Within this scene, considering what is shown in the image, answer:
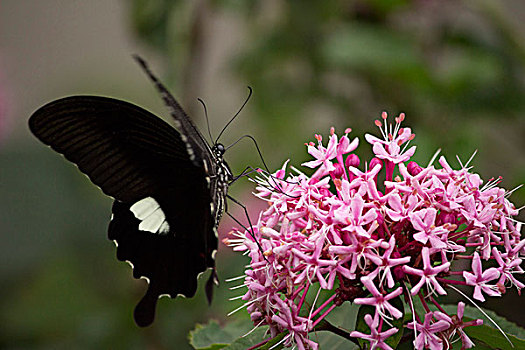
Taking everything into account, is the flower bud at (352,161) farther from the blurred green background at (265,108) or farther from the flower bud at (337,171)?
the blurred green background at (265,108)

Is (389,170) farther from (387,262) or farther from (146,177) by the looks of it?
(146,177)

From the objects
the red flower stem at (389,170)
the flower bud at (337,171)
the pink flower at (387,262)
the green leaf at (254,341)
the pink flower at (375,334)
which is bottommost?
the pink flower at (375,334)

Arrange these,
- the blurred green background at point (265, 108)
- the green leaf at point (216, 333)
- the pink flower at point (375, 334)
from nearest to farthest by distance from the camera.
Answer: the pink flower at point (375, 334)
the green leaf at point (216, 333)
the blurred green background at point (265, 108)

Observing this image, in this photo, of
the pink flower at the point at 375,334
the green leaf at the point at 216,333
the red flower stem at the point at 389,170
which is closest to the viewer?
the pink flower at the point at 375,334

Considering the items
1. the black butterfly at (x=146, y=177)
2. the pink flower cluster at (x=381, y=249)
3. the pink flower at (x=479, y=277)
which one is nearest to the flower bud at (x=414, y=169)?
the pink flower cluster at (x=381, y=249)

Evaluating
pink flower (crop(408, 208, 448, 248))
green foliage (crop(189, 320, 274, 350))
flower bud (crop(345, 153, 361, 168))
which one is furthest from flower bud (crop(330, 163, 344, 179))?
green foliage (crop(189, 320, 274, 350))

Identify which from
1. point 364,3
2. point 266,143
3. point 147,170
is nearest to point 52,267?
point 266,143

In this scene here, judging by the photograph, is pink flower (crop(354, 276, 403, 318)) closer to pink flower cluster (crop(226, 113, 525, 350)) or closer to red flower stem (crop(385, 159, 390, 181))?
pink flower cluster (crop(226, 113, 525, 350))

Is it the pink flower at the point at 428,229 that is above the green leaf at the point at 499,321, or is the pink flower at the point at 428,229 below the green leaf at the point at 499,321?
above

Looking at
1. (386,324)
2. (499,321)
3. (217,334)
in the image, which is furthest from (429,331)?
(217,334)
